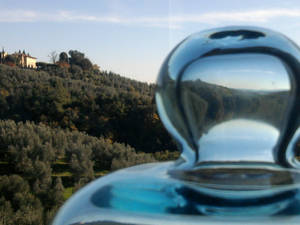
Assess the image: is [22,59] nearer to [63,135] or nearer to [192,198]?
[63,135]

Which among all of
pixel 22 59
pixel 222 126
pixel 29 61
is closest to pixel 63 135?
pixel 222 126

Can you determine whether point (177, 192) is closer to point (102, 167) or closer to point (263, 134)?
point (263, 134)

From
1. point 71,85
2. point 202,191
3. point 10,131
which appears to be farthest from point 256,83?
point 71,85

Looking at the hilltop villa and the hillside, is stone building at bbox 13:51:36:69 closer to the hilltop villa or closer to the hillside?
the hilltop villa

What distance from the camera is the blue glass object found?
0.45 m

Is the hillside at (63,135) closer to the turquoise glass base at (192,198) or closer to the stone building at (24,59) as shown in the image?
the stone building at (24,59)

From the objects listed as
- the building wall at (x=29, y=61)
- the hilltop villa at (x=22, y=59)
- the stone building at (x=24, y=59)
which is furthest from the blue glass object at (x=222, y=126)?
the building wall at (x=29, y=61)

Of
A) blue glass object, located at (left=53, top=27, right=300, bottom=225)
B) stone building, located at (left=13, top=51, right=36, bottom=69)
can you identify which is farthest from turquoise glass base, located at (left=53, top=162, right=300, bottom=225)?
stone building, located at (left=13, top=51, right=36, bottom=69)

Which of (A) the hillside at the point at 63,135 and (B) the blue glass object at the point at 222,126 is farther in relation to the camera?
(A) the hillside at the point at 63,135

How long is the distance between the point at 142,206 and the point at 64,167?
17429 mm

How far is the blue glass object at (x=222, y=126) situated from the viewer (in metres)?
0.45

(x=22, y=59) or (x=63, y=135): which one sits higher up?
(x=22, y=59)

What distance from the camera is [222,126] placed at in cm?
52

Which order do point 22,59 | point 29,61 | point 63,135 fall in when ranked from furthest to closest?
point 29,61
point 22,59
point 63,135
